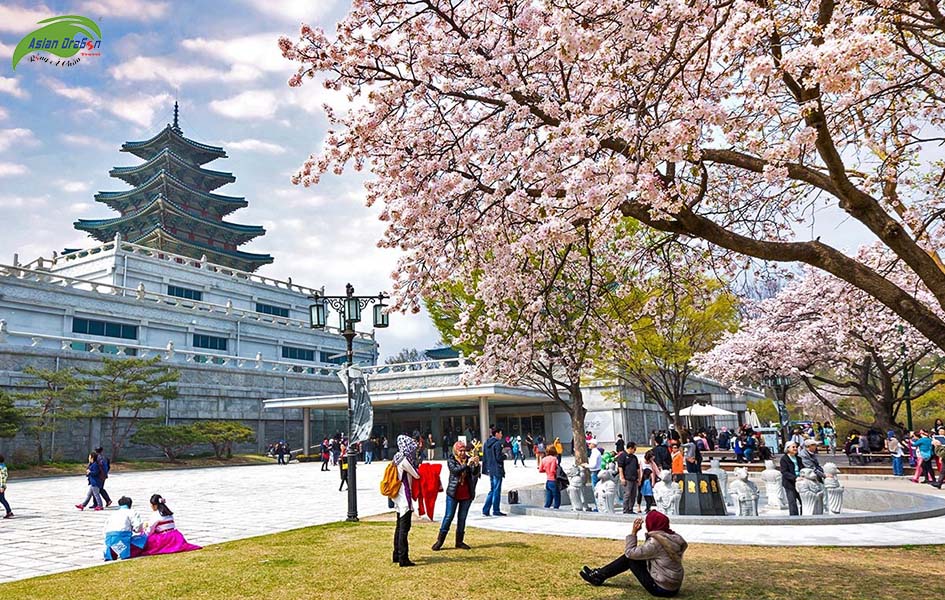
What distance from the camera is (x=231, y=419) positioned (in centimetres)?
4178

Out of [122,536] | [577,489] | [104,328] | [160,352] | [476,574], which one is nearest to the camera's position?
[476,574]

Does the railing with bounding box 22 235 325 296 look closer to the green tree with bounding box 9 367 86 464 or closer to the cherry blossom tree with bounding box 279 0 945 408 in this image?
the green tree with bounding box 9 367 86 464

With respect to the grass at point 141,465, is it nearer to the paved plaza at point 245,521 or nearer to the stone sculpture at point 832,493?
the paved plaza at point 245,521

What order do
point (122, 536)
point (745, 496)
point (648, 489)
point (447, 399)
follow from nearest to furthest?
point (122, 536) < point (745, 496) < point (648, 489) < point (447, 399)

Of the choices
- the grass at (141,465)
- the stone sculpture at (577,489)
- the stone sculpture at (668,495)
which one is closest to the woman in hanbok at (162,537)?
the stone sculpture at (577,489)

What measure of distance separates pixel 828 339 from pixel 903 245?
2387cm

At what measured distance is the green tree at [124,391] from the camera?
109 ft

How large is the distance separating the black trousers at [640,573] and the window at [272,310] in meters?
53.7

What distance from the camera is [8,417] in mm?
27734

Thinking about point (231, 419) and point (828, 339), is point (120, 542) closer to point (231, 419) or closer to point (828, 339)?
point (828, 339)

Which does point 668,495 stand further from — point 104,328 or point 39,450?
point 104,328

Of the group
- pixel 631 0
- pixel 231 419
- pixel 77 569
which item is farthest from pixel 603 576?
pixel 231 419

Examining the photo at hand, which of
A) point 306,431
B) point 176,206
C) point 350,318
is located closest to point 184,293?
point 176,206

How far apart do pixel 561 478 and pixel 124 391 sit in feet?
87.3
